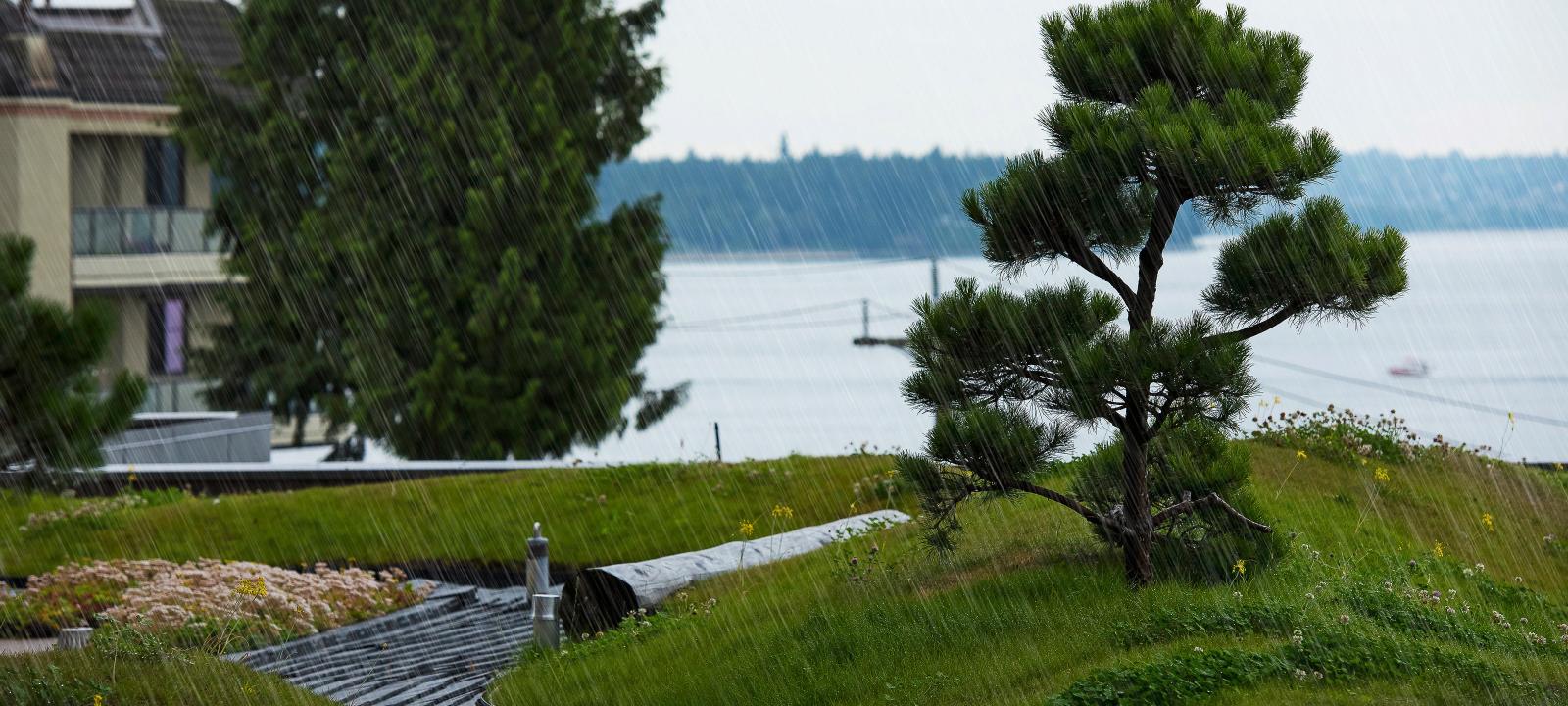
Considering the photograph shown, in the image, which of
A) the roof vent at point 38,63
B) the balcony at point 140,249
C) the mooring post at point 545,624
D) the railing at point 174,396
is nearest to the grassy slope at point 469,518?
the mooring post at point 545,624

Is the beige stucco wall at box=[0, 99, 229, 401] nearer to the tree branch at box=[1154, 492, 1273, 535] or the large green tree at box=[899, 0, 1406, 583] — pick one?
the large green tree at box=[899, 0, 1406, 583]

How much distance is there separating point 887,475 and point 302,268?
11809 mm

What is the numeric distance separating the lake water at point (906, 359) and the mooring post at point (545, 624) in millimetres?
50447

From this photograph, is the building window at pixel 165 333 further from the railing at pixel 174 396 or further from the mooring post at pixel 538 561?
the mooring post at pixel 538 561

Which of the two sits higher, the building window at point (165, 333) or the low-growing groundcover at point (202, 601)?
the building window at point (165, 333)

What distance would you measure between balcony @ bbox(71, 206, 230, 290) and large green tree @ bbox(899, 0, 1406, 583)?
19.0m

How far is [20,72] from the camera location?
913 inches

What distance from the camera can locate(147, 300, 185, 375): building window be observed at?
25844mm

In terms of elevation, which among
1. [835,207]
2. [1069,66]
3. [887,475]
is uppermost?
[835,207]

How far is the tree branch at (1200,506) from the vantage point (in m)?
7.70

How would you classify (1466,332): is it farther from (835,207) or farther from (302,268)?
(302,268)

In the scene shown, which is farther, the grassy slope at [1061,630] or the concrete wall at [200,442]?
the concrete wall at [200,442]

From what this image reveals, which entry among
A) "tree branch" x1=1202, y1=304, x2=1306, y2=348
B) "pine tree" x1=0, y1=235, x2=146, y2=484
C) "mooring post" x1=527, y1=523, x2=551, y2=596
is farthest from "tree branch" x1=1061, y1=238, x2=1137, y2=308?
"pine tree" x1=0, y1=235, x2=146, y2=484

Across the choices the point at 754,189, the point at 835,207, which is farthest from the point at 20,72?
the point at 835,207
